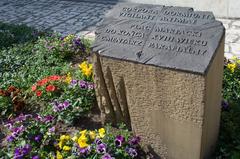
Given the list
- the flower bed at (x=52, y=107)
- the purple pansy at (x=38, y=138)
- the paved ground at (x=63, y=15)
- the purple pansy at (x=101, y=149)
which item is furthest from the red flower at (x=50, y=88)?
the paved ground at (x=63, y=15)

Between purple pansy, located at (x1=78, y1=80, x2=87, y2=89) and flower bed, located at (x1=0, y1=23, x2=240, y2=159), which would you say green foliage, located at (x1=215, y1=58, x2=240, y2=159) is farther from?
purple pansy, located at (x1=78, y1=80, x2=87, y2=89)

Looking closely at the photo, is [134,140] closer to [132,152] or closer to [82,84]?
[132,152]

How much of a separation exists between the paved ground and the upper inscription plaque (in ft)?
9.16

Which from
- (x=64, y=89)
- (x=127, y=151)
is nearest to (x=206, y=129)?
(x=127, y=151)

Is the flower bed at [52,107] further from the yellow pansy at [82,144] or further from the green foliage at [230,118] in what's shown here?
the green foliage at [230,118]

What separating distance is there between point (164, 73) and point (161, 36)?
0.35 m

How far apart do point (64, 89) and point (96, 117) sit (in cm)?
56

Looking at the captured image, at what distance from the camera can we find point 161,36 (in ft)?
9.95

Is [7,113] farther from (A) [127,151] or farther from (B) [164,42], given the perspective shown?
(B) [164,42]

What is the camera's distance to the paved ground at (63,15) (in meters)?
6.72

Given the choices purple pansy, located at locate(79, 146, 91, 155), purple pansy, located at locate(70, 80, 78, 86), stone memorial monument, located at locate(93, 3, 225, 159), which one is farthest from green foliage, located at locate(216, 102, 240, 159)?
purple pansy, located at locate(70, 80, 78, 86)

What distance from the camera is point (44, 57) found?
5.48 meters

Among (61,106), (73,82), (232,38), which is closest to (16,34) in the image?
(73,82)

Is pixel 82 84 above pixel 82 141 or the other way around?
above
